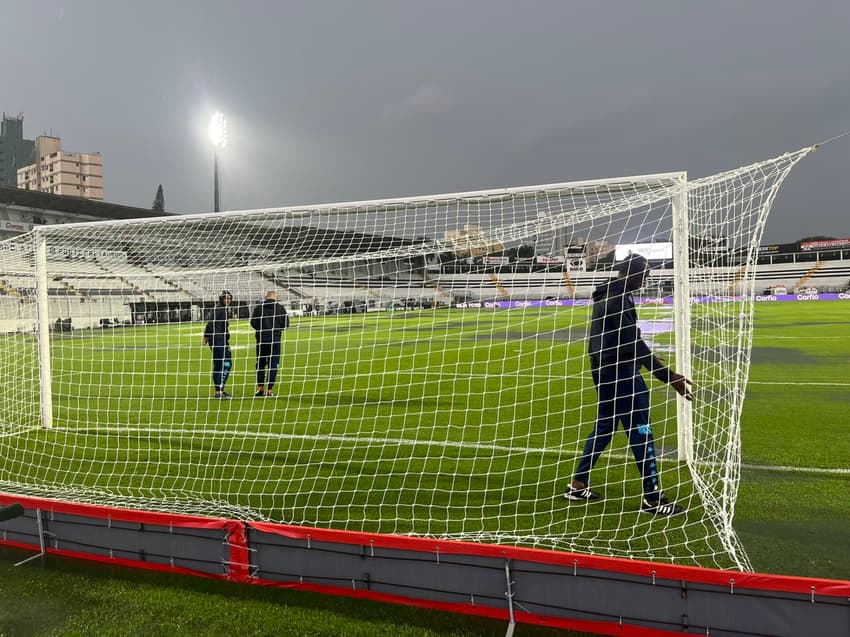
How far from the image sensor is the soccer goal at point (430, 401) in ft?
13.4

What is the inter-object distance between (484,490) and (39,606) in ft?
9.65

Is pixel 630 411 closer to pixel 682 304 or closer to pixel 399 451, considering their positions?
pixel 682 304

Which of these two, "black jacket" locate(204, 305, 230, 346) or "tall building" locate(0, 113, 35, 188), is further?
"tall building" locate(0, 113, 35, 188)

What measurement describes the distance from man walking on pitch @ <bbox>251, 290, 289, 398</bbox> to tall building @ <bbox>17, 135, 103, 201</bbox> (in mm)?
100264

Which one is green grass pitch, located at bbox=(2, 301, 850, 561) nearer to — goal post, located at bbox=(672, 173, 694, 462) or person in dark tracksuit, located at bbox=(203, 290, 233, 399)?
goal post, located at bbox=(672, 173, 694, 462)

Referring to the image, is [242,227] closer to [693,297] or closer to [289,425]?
[289,425]

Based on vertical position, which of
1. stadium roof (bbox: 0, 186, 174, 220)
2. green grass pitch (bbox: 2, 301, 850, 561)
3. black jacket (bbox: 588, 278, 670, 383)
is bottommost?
green grass pitch (bbox: 2, 301, 850, 561)

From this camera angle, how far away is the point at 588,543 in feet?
11.6

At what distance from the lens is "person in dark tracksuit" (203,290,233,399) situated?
8.94 m

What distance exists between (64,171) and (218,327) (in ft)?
335

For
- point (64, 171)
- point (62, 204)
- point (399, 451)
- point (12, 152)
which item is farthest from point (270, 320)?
point (12, 152)

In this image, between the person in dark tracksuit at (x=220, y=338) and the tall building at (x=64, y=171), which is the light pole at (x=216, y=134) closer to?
the person in dark tracksuit at (x=220, y=338)

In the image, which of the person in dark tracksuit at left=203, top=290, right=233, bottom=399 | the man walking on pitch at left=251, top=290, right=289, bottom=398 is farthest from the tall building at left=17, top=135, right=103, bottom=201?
the man walking on pitch at left=251, top=290, right=289, bottom=398

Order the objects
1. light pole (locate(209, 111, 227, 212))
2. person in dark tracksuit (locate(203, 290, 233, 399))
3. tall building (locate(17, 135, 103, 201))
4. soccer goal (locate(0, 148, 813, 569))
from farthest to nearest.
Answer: tall building (locate(17, 135, 103, 201)) < light pole (locate(209, 111, 227, 212)) < person in dark tracksuit (locate(203, 290, 233, 399)) < soccer goal (locate(0, 148, 813, 569))
